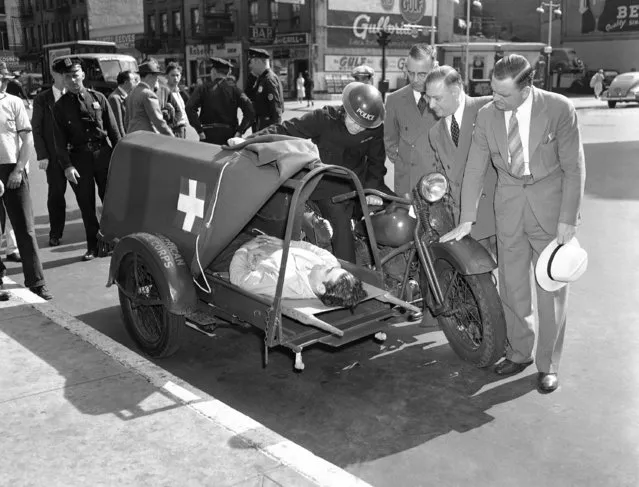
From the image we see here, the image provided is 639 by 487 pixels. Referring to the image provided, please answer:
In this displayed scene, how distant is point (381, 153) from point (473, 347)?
1.91 meters

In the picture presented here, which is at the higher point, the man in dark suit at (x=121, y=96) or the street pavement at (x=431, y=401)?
the man in dark suit at (x=121, y=96)

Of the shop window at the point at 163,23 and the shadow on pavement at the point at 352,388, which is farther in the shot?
the shop window at the point at 163,23

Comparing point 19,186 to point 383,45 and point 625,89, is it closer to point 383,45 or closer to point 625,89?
point 625,89

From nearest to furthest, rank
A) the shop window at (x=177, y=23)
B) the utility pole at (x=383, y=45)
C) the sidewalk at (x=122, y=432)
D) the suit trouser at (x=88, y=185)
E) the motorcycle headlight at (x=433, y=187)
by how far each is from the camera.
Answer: the sidewalk at (x=122, y=432), the motorcycle headlight at (x=433, y=187), the suit trouser at (x=88, y=185), the utility pole at (x=383, y=45), the shop window at (x=177, y=23)

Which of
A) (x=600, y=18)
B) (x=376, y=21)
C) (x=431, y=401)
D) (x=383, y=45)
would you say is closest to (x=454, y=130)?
(x=431, y=401)

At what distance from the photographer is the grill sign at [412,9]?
162 ft

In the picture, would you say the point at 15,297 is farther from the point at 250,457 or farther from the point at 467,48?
the point at 467,48

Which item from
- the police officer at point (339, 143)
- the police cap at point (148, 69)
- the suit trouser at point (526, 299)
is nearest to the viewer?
the suit trouser at point (526, 299)

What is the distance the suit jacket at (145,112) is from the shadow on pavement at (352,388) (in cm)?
376

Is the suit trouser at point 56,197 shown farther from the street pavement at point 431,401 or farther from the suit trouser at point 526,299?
the suit trouser at point 526,299

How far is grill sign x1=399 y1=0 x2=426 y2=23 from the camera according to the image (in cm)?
4944

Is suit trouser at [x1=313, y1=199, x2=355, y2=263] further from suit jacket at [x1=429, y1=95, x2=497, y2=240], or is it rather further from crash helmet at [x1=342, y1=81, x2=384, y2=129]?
suit jacket at [x1=429, y1=95, x2=497, y2=240]

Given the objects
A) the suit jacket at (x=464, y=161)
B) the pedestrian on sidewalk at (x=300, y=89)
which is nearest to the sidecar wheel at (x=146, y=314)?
the suit jacket at (x=464, y=161)

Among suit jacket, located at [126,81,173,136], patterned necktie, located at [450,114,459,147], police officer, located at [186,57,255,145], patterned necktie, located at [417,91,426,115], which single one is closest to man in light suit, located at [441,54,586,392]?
patterned necktie, located at [450,114,459,147]
